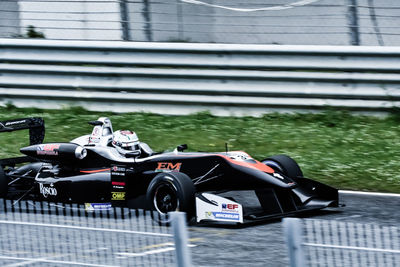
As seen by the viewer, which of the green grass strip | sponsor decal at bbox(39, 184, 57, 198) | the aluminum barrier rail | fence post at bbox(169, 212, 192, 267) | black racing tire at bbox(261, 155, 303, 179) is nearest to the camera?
fence post at bbox(169, 212, 192, 267)

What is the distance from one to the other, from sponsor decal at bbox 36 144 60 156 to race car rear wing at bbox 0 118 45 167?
497 mm

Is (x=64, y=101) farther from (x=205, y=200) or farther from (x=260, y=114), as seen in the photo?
(x=205, y=200)

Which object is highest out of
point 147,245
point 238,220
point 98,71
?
point 98,71

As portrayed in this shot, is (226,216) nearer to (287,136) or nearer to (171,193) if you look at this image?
(171,193)

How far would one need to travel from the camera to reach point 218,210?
24.7 ft

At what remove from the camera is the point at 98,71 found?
12680mm

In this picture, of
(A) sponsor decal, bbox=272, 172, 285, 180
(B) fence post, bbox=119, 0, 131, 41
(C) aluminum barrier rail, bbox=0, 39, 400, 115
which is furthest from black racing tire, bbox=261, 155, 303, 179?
(B) fence post, bbox=119, 0, 131, 41

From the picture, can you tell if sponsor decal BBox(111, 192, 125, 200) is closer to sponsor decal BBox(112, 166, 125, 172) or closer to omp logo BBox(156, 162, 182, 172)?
sponsor decal BBox(112, 166, 125, 172)

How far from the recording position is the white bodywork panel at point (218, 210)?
7.46 m

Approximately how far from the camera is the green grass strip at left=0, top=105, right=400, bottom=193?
997 cm

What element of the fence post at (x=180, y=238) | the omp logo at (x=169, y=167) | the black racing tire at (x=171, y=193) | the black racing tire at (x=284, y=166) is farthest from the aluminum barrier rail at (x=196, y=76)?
→ the fence post at (x=180, y=238)

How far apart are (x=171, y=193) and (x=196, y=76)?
4.74 meters

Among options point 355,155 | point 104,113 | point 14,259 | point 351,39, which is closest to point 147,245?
point 14,259

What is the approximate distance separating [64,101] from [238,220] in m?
6.26
